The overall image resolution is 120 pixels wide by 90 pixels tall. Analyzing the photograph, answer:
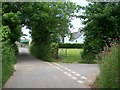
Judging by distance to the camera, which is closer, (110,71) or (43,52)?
(110,71)

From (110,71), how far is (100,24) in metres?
17.1

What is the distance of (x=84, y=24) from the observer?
27.6 meters

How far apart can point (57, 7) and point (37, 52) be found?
6.42 metres

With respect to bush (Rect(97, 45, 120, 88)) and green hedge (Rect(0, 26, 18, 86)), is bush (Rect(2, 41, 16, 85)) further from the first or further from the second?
bush (Rect(97, 45, 120, 88))

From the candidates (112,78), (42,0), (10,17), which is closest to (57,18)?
(42,0)

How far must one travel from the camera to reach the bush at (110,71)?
935cm

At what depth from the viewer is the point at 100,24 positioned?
26.5 metres

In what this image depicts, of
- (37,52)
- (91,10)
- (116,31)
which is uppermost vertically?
(91,10)

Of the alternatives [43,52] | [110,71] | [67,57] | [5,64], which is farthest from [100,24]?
[110,71]

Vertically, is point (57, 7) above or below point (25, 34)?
above

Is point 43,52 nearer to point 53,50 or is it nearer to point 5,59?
point 53,50

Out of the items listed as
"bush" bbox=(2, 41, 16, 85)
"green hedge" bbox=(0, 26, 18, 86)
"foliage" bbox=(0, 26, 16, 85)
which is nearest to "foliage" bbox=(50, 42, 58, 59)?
"green hedge" bbox=(0, 26, 18, 86)

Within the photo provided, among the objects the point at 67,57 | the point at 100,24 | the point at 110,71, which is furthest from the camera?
the point at 67,57

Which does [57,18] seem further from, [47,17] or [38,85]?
[38,85]
